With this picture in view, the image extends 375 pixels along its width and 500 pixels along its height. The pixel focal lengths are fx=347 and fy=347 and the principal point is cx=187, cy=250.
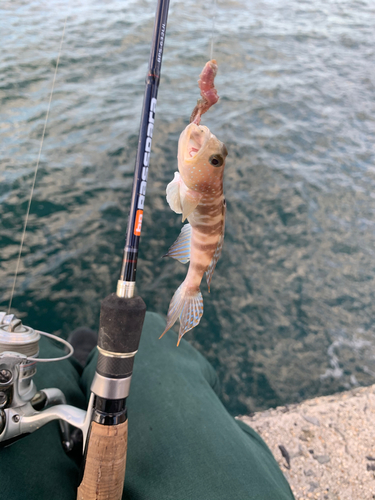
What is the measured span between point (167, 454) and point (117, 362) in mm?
629

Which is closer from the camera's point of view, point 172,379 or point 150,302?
point 172,379

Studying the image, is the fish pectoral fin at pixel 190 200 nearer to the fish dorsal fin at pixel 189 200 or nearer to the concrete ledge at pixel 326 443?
the fish dorsal fin at pixel 189 200

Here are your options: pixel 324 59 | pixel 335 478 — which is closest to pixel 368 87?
pixel 324 59

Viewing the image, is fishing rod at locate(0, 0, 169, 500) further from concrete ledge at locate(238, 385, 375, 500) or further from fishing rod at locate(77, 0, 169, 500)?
concrete ledge at locate(238, 385, 375, 500)

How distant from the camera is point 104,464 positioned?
1.44m

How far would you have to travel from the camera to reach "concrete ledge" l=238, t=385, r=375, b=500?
237 centimetres

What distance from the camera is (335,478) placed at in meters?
2.42

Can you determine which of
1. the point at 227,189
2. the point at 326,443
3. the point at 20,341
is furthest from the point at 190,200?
the point at 227,189

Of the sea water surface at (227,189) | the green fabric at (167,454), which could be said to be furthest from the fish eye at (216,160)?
the green fabric at (167,454)

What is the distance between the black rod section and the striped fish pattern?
0.54ft

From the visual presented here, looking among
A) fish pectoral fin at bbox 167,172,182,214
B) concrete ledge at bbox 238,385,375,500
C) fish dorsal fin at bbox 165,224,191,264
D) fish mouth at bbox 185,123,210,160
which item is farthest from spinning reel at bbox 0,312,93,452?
concrete ledge at bbox 238,385,375,500

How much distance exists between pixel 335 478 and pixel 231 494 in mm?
1262

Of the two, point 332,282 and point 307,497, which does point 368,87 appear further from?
point 307,497

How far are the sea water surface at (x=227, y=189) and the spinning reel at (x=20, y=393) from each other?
177 centimetres
